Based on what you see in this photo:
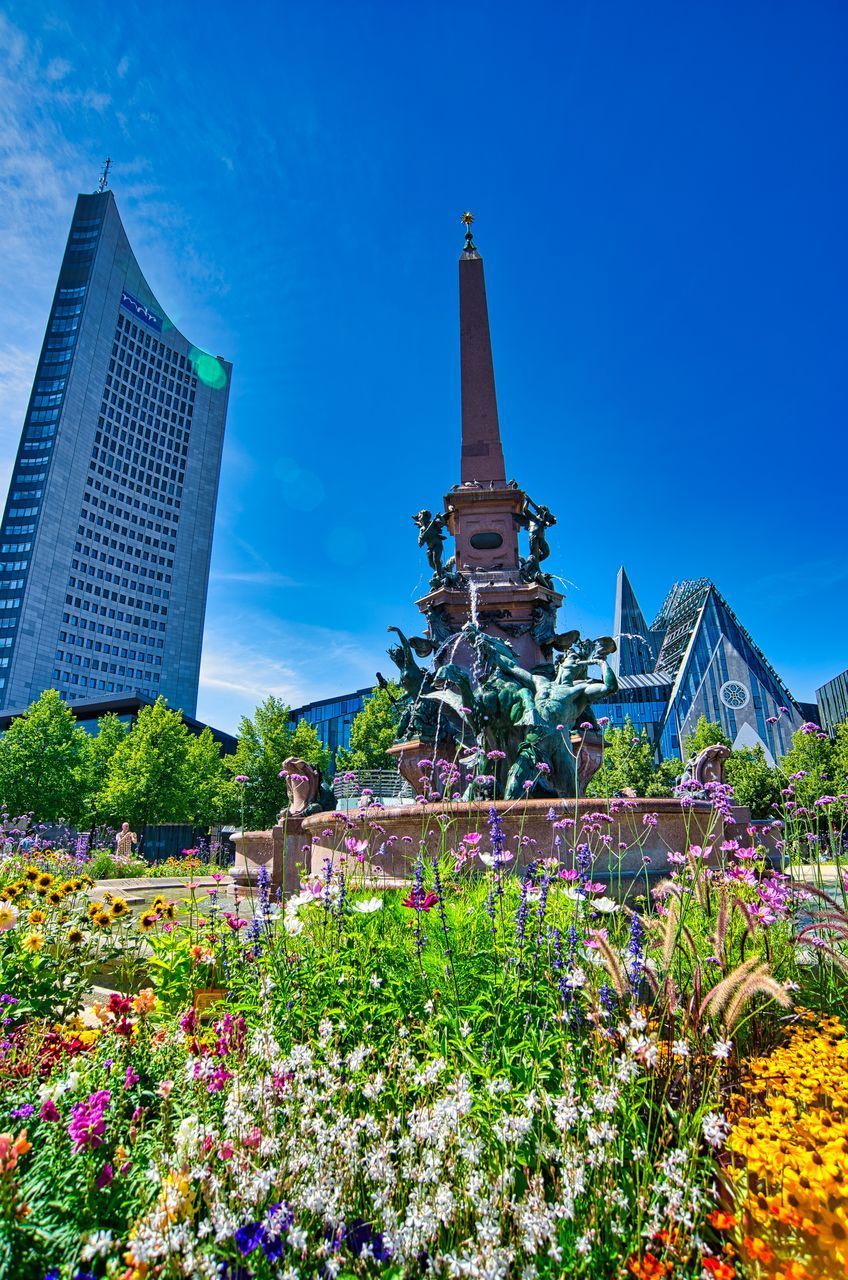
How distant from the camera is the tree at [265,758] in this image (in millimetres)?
35844

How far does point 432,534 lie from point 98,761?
34954 millimetres

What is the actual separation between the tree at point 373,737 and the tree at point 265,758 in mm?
2524

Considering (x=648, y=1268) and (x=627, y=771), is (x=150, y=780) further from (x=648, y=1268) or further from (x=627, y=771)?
(x=648, y=1268)

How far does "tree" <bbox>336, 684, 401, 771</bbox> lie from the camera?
3609 cm

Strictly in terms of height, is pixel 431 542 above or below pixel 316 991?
above

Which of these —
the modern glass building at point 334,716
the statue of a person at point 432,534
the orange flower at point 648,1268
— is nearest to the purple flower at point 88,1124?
the orange flower at point 648,1268

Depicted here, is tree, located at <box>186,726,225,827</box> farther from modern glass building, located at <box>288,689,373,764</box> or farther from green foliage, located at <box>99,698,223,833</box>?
modern glass building, located at <box>288,689,373,764</box>

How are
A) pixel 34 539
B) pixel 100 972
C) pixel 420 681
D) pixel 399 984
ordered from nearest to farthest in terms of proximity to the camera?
1. pixel 399 984
2. pixel 100 972
3. pixel 420 681
4. pixel 34 539

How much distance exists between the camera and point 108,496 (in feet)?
365

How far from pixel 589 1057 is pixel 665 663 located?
105 meters

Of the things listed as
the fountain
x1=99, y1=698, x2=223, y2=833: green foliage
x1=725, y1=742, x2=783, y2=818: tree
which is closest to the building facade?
x1=725, y1=742, x2=783, y2=818: tree

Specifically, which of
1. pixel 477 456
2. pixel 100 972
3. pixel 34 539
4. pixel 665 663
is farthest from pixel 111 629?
pixel 100 972

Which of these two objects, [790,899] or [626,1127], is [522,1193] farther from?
[790,899]

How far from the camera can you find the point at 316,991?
3068 millimetres
